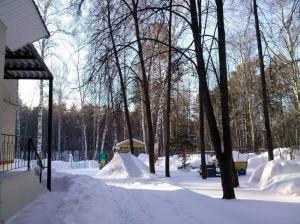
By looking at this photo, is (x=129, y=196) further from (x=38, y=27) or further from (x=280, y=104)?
(x=280, y=104)

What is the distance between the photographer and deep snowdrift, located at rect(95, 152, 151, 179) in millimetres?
21297

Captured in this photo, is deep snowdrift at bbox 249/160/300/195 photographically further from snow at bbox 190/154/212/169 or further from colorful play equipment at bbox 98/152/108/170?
colorful play equipment at bbox 98/152/108/170

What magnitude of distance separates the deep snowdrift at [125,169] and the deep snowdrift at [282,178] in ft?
24.3

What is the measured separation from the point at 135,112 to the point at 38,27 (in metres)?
35.3

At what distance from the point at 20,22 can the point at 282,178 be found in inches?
392

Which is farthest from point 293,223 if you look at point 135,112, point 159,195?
point 135,112

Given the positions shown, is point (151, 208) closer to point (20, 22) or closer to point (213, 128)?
point (213, 128)

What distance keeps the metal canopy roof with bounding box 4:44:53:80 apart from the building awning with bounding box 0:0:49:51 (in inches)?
17.0

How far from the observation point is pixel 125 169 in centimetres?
2192

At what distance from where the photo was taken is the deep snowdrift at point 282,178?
12302 mm

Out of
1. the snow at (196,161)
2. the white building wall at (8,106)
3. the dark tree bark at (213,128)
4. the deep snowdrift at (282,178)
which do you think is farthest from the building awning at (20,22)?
the snow at (196,161)

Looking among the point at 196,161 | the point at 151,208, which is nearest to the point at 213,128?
the point at 151,208

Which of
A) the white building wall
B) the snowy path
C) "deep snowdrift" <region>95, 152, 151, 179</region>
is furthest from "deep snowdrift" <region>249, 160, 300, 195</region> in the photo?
the white building wall

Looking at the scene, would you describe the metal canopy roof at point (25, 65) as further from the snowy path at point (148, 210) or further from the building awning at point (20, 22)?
the snowy path at point (148, 210)
